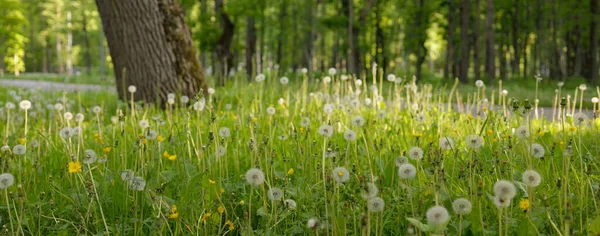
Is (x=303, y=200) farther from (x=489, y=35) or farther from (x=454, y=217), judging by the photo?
(x=489, y=35)

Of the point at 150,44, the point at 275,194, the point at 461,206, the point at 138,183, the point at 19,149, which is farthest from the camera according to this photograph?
the point at 150,44

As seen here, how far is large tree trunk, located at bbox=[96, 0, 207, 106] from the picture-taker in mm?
6281

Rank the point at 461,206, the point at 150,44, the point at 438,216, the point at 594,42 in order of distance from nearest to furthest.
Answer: the point at 438,216, the point at 461,206, the point at 150,44, the point at 594,42

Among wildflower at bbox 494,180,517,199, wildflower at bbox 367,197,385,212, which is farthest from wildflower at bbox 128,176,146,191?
wildflower at bbox 494,180,517,199

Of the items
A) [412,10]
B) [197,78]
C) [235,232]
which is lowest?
[235,232]

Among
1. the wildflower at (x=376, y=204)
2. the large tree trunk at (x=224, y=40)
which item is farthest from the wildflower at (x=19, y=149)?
the large tree trunk at (x=224, y=40)

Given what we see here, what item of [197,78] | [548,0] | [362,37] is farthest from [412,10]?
[197,78]

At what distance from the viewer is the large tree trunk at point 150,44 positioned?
6281 mm

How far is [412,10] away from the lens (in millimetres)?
22391

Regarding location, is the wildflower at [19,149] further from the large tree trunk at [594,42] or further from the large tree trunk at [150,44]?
the large tree trunk at [594,42]

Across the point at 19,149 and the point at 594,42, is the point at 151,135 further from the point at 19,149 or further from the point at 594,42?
the point at 594,42

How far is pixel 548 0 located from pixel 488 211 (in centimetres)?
2855

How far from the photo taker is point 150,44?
6.38 m

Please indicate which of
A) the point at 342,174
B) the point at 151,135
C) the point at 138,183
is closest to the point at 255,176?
the point at 342,174
